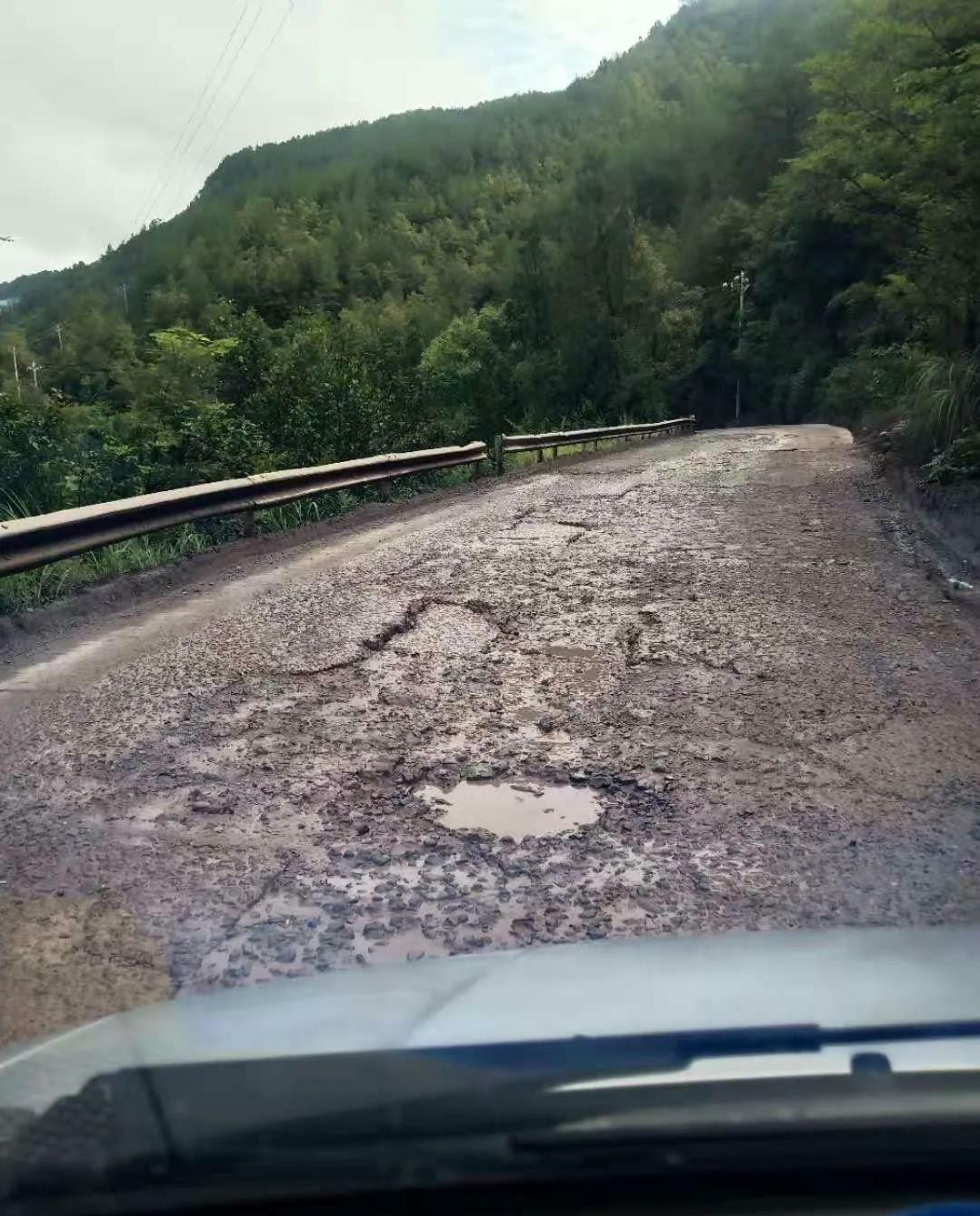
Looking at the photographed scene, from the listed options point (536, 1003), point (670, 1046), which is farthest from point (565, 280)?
point (670, 1046)

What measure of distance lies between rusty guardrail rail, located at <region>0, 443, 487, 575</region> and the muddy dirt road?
0.64 meters

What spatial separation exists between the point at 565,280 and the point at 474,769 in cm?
5256

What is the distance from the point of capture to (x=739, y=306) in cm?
5991

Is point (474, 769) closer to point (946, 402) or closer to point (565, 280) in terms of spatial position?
point (946, 402)

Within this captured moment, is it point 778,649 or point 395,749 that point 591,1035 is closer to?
point 395,749

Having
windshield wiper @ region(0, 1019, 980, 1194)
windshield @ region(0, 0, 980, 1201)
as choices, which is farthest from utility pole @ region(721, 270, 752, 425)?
windshield wiper @ region(0, 1019, 980, 1194)

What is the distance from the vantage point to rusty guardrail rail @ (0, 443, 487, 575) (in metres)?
6.90

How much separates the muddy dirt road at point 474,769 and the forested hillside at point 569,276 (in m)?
4.86

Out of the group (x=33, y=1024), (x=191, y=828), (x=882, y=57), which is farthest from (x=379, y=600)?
(x=882, y=57)

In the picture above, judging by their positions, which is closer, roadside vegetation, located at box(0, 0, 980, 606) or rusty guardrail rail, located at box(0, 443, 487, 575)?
rusty guardrail rail, located at box(0, 443, 487, 575)

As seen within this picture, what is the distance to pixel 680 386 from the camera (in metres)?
58.3

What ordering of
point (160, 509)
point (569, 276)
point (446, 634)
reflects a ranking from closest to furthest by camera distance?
1. point (446, 634)
2. point (160, 509)
3. point (569, 276)

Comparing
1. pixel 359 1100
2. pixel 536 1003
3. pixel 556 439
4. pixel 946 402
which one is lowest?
pixel 556 439

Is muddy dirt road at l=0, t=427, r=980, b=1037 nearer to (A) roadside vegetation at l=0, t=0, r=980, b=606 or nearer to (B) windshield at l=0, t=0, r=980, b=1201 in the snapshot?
(B) windshield at l=0, t=0, r=980, b=1201
